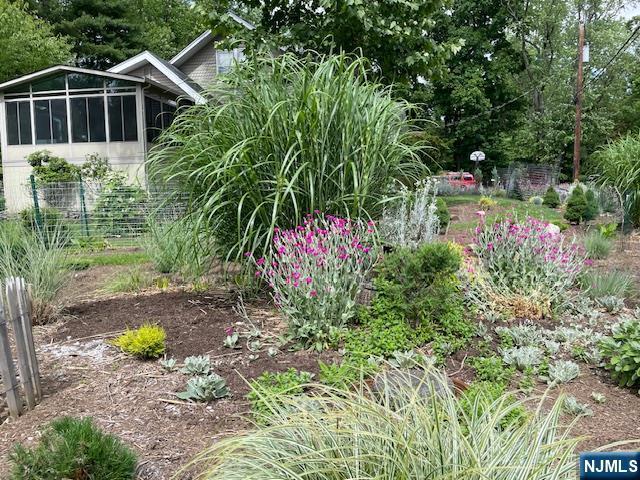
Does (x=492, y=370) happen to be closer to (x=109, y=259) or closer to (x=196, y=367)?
(x=196, y=367)

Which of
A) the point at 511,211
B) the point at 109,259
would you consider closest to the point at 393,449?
the point at 511,211

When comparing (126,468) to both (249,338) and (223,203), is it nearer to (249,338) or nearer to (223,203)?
(249,338)

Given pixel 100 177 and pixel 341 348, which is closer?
pixel 341 348

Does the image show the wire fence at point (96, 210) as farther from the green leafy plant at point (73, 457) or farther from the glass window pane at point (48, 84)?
the green leafy plant at point (73, 457)

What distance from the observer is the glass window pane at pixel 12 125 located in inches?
750

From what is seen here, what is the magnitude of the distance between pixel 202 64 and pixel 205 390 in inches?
825

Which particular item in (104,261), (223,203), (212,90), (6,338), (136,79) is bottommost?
(104,261)

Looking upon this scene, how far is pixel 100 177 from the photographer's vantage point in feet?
55.5

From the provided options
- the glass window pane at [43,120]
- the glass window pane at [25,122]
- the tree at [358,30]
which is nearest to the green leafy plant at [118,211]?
the tree at [358,30]

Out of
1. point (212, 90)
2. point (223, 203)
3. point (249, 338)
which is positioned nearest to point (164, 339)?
point (249, 338)

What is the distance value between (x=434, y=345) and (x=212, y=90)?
9.69ft

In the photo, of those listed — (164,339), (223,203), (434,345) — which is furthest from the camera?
(223,203)

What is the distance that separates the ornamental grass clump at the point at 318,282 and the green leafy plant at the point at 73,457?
1.62 metres

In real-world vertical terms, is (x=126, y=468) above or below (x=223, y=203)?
below
